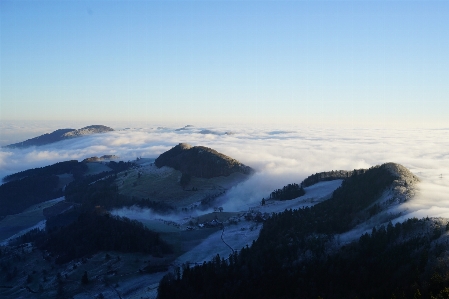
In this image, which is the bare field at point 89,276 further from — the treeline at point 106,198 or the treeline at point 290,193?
the treeline at point 106,198

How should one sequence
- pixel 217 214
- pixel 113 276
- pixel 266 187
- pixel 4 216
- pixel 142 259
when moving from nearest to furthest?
pixel 113 276
pixel 142 259
pixel 217 214
pixel 266 187
pixel 4 216

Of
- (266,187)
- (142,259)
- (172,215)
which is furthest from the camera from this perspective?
(266,187)

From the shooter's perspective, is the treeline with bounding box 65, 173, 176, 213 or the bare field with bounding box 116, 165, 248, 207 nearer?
the treeline with bounding box 65, 173, 176, 213

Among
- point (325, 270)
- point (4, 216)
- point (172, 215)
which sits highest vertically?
point (325, 270)

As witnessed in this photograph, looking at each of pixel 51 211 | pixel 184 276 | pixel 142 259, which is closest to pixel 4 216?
pixel 51 211

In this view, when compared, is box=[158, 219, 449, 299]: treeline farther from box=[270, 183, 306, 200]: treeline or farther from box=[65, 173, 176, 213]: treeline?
box=[65, 173, 176, 213]: treeline

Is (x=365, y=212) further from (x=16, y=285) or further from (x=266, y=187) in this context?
(x=266, y=187)

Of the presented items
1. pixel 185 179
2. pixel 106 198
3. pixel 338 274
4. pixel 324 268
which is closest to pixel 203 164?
pixel 185 179

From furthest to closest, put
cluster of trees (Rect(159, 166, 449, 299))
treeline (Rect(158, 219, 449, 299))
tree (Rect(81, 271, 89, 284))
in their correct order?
tree (Rect(81, 271, 89, 284)), cluster of trees (Rect(159, 166, 449, 299)), treeline (Rect(158, 219, 449, 299))

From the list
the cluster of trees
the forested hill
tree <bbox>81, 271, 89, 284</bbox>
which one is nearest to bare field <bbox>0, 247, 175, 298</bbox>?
tree <bbox>81, 271, 89, 284</bbox>
